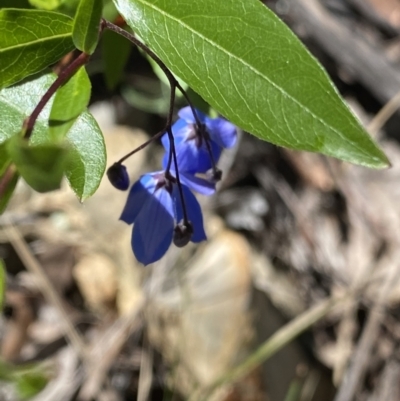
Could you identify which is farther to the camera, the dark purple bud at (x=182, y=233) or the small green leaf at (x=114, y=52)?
the small green leaf at (x=114, y=52)

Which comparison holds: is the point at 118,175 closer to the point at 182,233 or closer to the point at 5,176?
the point at 182,233

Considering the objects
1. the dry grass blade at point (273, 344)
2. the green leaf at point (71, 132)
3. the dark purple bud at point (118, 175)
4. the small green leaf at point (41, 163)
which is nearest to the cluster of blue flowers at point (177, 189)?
the dark purple bud at point (118, 175)

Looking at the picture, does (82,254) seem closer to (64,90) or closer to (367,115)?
(367,115)

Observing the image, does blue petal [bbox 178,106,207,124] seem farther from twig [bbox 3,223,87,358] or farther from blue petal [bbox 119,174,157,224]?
twig [bbox 3,223,87,358]

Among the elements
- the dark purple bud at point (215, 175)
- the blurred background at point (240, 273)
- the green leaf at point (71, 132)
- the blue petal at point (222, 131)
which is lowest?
the blurred background at point (240, 273)

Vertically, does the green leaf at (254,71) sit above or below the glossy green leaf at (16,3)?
above

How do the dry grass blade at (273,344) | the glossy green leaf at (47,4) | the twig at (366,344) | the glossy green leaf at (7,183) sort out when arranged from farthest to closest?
the twig at (366,344) < the dry grass blade at (273,344) < the glossy green leaf at (47,4) < the glossy green leaf at (7,183)

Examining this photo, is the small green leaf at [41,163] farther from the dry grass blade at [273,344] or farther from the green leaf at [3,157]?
the dry grass blade at [273,344]

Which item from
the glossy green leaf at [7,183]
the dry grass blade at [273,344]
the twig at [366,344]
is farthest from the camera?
the twig at [366,344]
